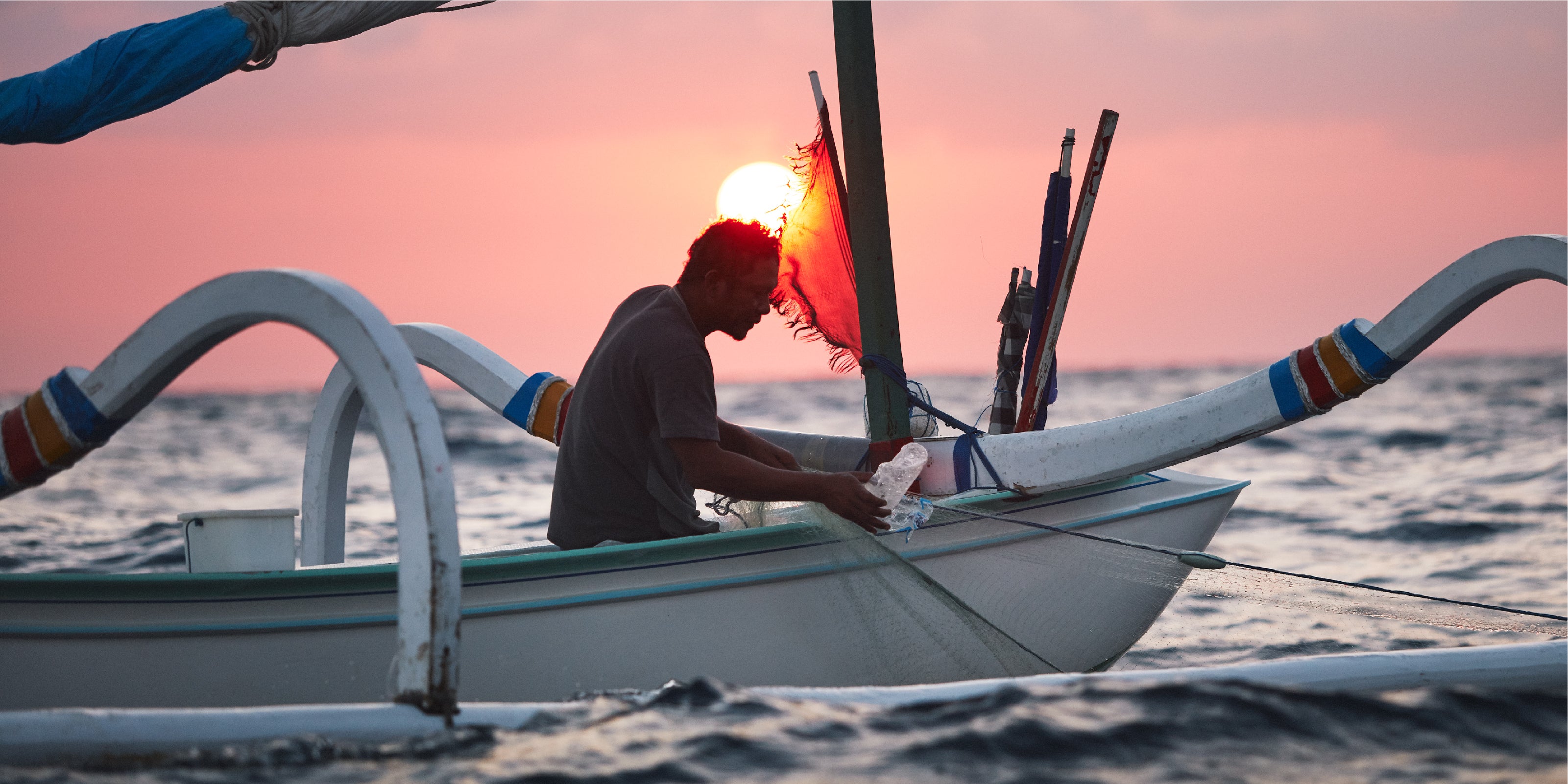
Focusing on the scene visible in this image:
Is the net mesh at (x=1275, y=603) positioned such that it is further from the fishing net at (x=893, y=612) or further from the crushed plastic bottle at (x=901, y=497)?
the fishing net at (x=893, y=612)

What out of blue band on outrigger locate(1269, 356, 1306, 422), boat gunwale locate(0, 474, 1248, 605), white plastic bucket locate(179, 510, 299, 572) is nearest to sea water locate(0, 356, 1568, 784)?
boat gunwale locate(0, 474, 1248, 605)

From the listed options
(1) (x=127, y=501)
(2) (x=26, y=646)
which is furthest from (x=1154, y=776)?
(1) (x=127, y=501)

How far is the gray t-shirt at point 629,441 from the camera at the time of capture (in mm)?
3785

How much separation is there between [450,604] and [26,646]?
4.87 ft

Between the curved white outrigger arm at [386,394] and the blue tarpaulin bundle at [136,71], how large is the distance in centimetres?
210

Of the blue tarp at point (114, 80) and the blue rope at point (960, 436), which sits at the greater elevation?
the blue tarp at point (114, 80)

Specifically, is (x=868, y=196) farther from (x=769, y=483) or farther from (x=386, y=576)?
(x=386, y=576)

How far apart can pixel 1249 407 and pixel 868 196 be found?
1.49m

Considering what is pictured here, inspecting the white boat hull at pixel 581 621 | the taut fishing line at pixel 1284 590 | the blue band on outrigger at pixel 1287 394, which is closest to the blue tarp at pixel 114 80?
the white boat hull at pixel 581 621

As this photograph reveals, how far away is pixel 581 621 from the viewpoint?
3.64m

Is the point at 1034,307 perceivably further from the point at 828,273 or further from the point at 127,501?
the point at 127,501

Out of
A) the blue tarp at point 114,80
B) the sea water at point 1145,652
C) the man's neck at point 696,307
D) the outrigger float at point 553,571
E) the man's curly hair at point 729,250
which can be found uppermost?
the blue tarp at point 114,80

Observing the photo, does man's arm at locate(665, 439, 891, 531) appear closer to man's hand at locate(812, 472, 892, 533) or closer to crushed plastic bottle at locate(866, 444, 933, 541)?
man's hand at locate(812, 472, 892, 533)

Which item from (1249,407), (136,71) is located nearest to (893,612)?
(1249,407)
